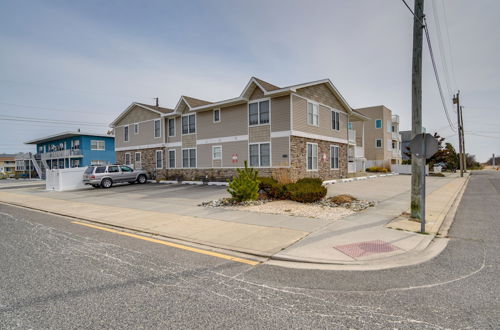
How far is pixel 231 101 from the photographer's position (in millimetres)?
20359

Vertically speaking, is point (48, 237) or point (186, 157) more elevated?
point (186, 157)

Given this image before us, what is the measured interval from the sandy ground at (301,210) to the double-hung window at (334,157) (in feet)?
42.0

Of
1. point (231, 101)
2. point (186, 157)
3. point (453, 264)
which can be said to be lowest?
point (453, 264)

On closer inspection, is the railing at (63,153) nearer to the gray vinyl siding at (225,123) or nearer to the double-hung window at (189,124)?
the double-hung window at (189,124)

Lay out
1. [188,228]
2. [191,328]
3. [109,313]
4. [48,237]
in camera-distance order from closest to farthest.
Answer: [191,328], [109,313], [48,237], [188,228]

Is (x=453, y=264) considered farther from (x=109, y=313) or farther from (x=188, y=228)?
(x=188, y=228)

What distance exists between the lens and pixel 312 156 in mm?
20359

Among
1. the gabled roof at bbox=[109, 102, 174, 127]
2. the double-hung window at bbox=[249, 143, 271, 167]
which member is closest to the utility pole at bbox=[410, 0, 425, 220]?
the double-hung window at bbox=[249, 143, 271, 167]

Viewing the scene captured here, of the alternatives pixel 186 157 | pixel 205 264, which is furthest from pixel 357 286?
pixel 186 157

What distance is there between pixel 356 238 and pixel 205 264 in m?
3.57

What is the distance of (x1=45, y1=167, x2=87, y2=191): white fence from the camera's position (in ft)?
71.3

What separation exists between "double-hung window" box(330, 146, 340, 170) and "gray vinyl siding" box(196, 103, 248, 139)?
7881 mm

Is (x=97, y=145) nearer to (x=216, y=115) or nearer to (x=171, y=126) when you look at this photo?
(x=171, y=126)

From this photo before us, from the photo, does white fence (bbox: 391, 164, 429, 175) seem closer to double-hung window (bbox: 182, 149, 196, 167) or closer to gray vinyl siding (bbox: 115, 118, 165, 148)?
double-hung window (bbox: 182, 149, 196, 167)
